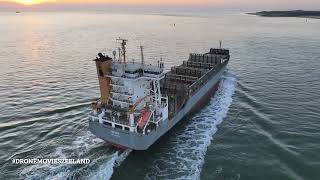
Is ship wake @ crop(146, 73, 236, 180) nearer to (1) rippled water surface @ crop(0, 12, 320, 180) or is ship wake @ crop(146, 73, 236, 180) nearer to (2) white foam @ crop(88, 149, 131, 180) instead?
(1) rippled water surface @ crop(0, 12, 320, 180)

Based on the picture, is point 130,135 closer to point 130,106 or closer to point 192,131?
point 130,106

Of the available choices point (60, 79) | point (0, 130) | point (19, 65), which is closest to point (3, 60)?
point (19, 65)

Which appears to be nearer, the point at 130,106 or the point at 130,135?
the point at 130,135

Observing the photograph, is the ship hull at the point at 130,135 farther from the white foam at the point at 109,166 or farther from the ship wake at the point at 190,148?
the ship wake at the point at 190,148

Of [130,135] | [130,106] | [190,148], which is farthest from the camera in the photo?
[190,148]

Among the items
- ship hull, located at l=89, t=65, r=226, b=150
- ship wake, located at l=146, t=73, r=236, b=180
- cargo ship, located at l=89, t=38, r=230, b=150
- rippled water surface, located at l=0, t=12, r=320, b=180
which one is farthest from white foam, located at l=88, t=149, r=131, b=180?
ship wake, located at l=146, t=73, r=236, b=180

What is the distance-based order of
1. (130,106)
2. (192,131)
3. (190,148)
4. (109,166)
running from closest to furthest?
(109,166) < (130,106) < (190,148) < (192,131)

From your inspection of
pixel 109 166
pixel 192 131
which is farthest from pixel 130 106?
pixel 192 131

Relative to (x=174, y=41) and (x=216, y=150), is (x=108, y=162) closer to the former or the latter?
(x=216, y=150)
